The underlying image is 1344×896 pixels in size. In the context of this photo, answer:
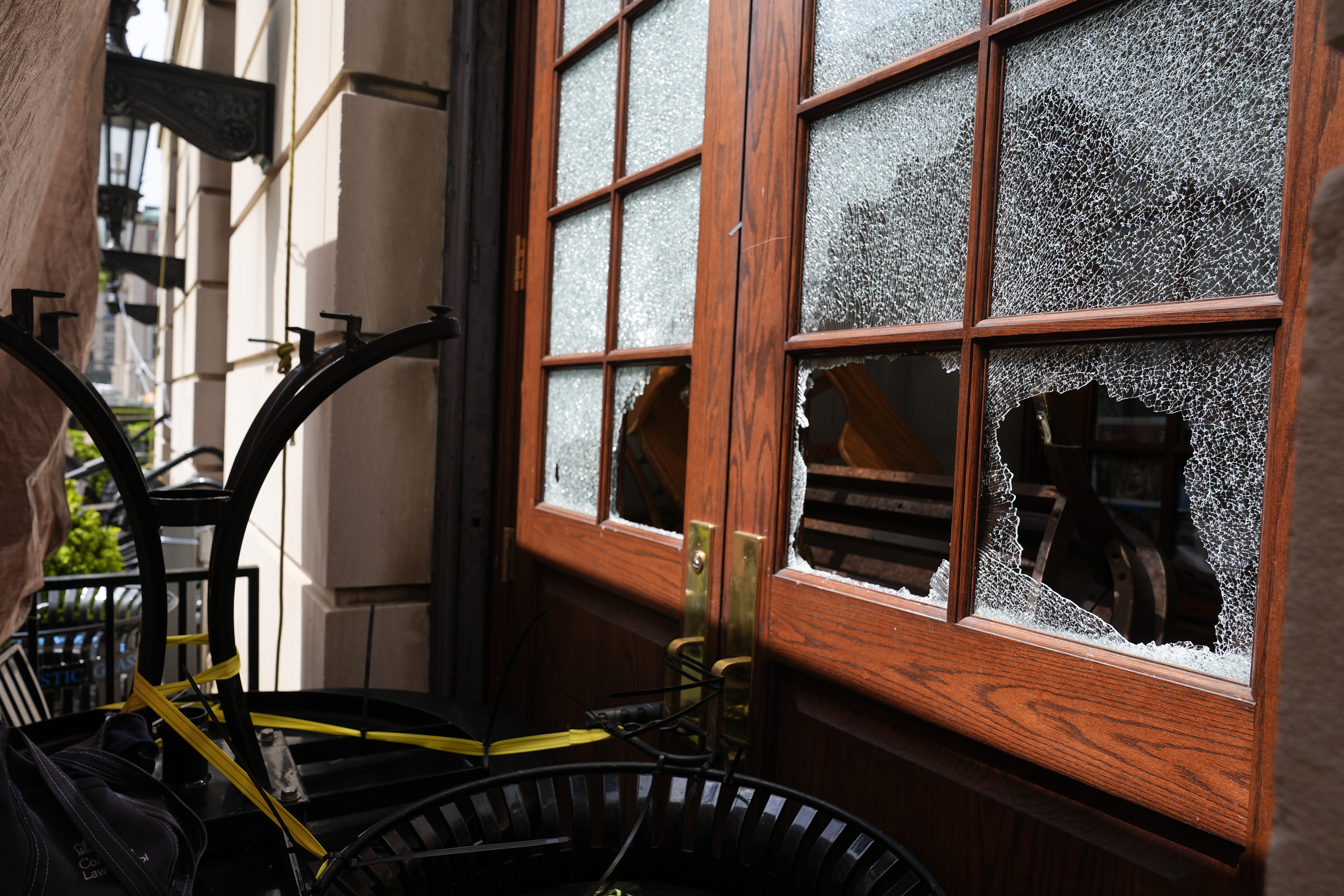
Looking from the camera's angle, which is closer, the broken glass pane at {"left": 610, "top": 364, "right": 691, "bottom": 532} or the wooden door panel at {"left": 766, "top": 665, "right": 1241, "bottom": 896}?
the wooden door panel at {"left": 766, "top": 665, "right": 1241, "bottom": 896}

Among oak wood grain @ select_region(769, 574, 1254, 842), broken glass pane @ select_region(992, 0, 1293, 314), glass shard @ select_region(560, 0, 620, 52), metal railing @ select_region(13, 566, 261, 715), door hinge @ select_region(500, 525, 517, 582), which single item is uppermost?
glass shard @ select_region(560, 0, 620, 52)

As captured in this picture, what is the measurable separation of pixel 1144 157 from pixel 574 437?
50.7 inches

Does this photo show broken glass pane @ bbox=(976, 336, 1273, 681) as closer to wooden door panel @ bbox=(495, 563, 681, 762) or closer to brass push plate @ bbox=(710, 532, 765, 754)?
brass push plate @ bbox=(710, 532, 765, 754)

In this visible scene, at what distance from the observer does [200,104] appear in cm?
274

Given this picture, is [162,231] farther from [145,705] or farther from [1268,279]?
[1268,279]

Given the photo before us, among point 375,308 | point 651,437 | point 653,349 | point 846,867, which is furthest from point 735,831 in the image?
point 375,308

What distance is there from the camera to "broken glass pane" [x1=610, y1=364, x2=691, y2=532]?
1714 millimetres

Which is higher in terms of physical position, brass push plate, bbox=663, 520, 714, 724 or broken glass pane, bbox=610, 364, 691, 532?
broken glass pane, bbox=610, 364, 691, 532

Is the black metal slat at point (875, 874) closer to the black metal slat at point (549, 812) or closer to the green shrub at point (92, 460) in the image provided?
the black metal slat at point (549, 812)

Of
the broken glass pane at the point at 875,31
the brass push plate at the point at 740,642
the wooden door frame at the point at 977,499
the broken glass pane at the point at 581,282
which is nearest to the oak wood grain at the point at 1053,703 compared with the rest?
the wooden door frame at the point at 977,499

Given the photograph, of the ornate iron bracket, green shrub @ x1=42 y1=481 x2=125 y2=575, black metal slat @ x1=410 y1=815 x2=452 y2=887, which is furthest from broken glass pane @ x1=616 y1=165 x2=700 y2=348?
green shrub @ x1=42 y1=481 x2=125 y2=575

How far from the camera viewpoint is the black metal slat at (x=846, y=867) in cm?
81

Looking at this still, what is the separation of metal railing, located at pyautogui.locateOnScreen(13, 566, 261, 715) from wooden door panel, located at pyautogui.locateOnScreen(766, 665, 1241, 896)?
0.98m

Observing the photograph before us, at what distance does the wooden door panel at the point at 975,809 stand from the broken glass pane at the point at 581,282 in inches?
35.1
